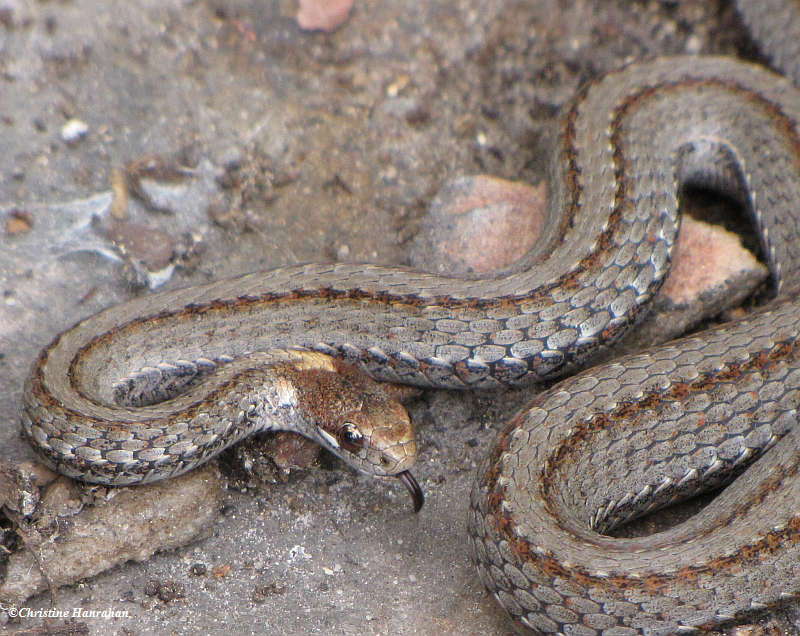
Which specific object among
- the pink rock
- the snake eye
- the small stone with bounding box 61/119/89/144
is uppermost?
the pink rock

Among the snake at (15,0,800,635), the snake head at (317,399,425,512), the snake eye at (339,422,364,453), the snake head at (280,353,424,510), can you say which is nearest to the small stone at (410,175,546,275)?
the snake at (15,0,800,635)

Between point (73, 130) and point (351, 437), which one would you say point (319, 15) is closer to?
point (73, 130)

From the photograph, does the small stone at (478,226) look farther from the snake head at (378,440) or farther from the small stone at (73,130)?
the small stone at (73,130)

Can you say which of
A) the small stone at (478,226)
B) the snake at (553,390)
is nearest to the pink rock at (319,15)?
the small stone at (478,226)

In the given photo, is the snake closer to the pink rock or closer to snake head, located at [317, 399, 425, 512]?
snake head, located at [317, 399, 425, 512]

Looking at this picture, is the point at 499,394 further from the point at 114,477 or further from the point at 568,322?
the point at 114,477

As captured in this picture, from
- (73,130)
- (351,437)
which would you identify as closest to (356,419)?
(351,437)

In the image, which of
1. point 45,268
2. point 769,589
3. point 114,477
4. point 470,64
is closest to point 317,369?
point 114,477
